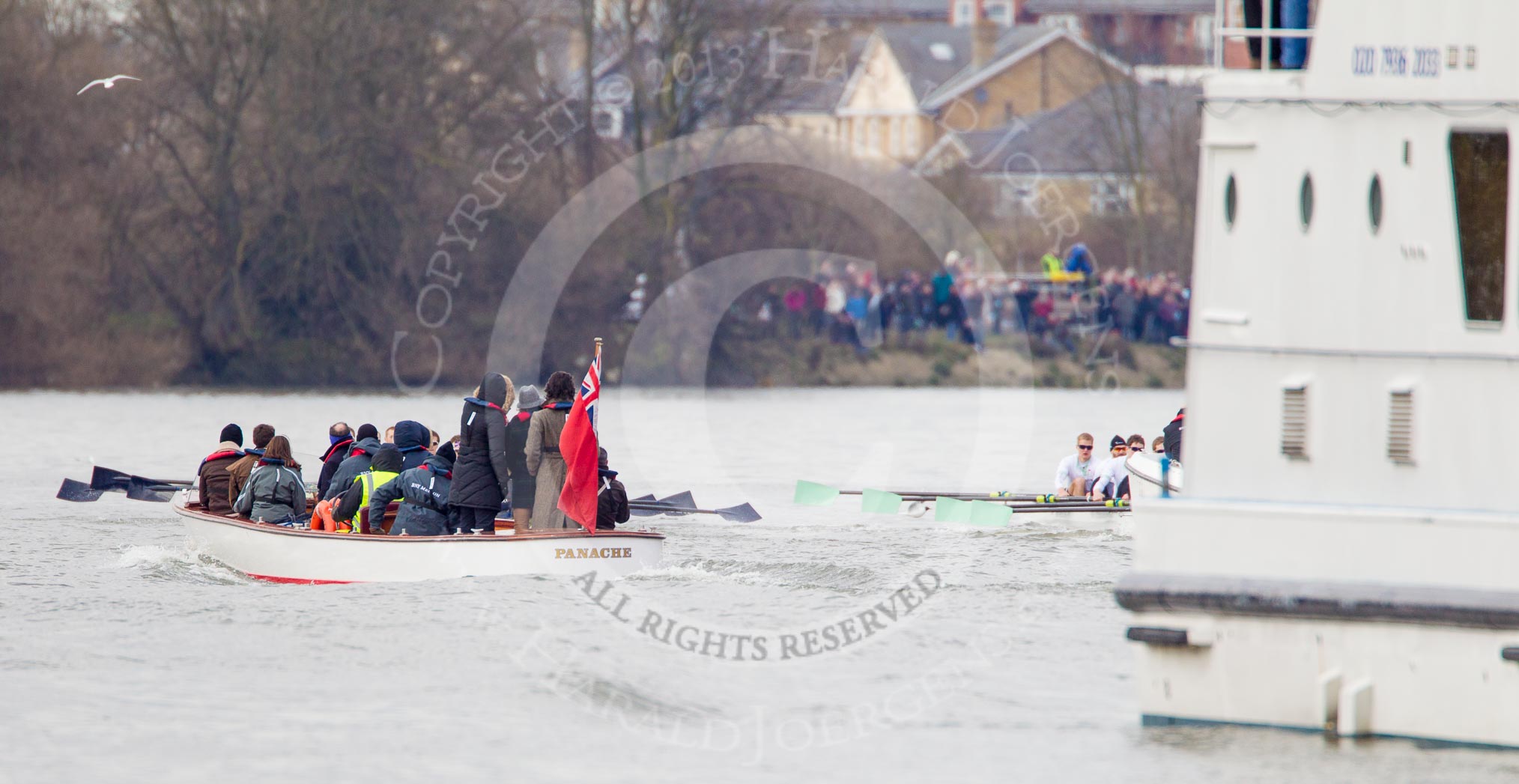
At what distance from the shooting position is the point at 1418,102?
38.8 feet

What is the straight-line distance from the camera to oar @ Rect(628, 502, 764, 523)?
2241 cm

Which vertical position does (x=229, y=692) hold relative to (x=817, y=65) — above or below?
below

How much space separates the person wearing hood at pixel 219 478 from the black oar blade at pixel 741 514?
5193mm

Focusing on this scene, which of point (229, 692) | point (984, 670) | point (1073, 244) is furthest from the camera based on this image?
point (1073, 244)

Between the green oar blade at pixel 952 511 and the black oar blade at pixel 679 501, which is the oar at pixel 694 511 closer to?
the black oar blade at pixel 679 501

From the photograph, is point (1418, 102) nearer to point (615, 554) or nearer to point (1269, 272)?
point (1269, 272)

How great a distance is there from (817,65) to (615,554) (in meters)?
28.5

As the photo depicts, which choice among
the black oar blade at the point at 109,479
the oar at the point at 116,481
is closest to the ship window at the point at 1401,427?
the oar at the point at 116,481

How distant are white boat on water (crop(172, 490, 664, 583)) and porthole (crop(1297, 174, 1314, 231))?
7035mm

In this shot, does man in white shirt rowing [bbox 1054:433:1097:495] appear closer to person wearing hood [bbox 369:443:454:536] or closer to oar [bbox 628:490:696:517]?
oar [bbox 628:490:696:517]

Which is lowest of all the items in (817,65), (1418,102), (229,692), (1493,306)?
(229,692)

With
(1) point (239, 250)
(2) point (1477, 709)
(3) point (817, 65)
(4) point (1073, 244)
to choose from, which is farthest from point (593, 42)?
(2) point (1477, 709)

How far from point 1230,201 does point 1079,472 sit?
11.9m

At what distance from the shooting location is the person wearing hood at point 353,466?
18109 millimetres
